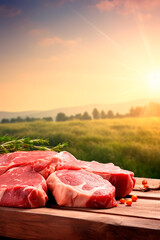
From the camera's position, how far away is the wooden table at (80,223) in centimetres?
193

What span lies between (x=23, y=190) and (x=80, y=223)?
0.60 m

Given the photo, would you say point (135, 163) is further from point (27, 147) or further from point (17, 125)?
point (17, 125)

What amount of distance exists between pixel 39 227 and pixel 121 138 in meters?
4.61

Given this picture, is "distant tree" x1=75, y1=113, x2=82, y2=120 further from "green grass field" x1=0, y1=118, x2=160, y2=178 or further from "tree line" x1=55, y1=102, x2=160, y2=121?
"green grass field" x1=0, y1=118, x2=160, y2=178

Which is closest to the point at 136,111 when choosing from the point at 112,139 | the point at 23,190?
the point at 112,139

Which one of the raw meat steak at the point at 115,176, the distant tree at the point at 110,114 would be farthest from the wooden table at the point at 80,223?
the distant tree at the point at 110,114

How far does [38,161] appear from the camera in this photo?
9.12ft

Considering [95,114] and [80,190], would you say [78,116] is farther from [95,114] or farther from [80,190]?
[80,190]

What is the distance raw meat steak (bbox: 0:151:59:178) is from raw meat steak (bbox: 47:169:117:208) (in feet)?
0.48

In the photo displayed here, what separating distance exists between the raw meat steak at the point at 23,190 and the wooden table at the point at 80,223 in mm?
79

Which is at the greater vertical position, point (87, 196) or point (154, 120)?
point (154, 120)

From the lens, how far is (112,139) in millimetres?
6566

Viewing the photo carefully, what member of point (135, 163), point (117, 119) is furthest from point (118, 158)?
point (117, 119)

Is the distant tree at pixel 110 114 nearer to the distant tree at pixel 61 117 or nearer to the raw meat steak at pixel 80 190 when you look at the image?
the distant tree at pixel 61 117
